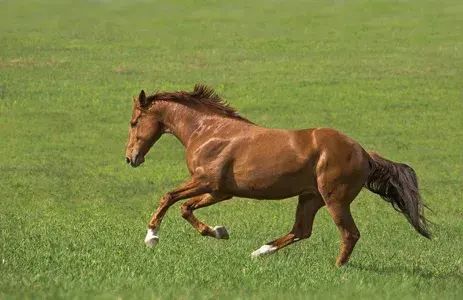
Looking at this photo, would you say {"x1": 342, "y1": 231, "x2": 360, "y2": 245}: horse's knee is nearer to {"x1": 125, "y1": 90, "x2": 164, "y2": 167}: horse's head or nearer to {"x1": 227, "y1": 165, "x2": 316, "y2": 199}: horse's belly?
{"x1": 227, "y1": 165, "x2": 316, "y2": 199}: horse's belly

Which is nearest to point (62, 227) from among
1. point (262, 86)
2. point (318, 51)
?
point (262, 86)

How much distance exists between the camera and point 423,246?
656 inches

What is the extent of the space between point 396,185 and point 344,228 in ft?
3.30

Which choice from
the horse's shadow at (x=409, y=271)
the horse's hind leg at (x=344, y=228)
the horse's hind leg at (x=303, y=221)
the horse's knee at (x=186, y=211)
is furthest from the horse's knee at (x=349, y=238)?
the horse's knee at (x=186, y=211)

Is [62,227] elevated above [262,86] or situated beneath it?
elevated above

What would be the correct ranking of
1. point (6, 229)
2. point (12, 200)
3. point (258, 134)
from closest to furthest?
point (258, 134) < point (6, 229) < point (12, 200)

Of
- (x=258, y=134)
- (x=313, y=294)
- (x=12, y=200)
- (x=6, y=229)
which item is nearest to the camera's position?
(x=313, y=294)

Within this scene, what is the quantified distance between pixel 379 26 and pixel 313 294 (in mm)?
44565

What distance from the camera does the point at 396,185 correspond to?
13.7 m

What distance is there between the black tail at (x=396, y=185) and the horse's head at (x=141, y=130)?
2.77m

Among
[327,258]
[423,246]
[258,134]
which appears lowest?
[423,246]

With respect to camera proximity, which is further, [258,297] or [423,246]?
[423,246]

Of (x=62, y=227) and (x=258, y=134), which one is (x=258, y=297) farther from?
(x=62, y=227)

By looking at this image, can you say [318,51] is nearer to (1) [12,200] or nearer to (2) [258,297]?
(1) [12,200]
